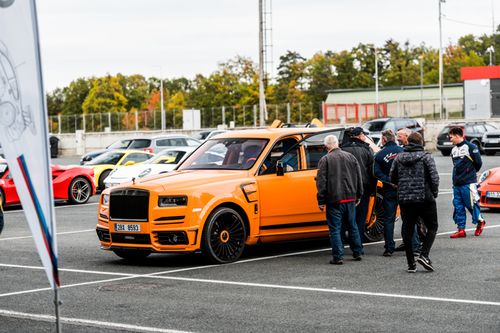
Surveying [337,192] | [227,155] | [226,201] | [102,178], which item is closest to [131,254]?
[226,201]

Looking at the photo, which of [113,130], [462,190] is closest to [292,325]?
[462,190]

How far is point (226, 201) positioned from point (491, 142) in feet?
113

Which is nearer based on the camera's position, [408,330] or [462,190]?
[408,330]

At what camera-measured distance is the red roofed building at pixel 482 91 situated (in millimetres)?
71875

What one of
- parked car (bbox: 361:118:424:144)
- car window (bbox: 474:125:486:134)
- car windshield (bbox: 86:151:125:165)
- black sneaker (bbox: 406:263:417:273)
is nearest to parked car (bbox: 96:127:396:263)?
black sneaker (bbox: 406:263:417:273)

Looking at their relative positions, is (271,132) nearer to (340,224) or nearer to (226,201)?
(226,201)

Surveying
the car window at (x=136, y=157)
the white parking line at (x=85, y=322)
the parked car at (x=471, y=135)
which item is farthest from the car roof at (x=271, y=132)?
the parked car at (x=471, y=135)

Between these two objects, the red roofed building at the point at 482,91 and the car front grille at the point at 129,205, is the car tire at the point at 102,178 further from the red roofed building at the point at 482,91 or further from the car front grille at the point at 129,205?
the red roofed building at the point at 482,91

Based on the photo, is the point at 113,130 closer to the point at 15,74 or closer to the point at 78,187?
the point at 78,187

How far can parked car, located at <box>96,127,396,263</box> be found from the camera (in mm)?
12836

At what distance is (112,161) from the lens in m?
31.0

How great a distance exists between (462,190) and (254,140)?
11.7 ft

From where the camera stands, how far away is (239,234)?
13.2 metres

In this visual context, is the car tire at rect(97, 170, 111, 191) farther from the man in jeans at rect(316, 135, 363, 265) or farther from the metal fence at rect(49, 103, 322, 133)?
the metal fence at rect(49, 103, 322, 133)
